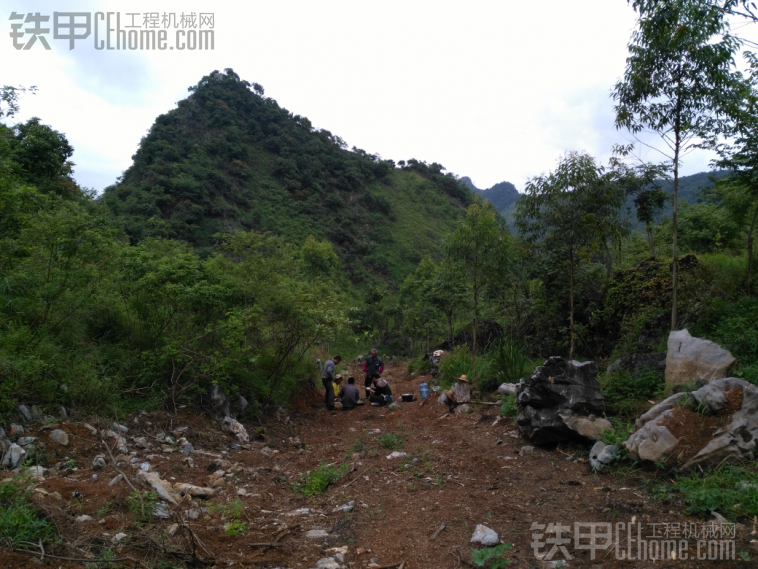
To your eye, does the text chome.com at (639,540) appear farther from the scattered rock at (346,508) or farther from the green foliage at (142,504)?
the green foliage at (142,504)

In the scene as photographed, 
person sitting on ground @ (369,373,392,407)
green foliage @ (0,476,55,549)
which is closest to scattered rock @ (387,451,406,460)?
green foliage @ (0,476,55,549)

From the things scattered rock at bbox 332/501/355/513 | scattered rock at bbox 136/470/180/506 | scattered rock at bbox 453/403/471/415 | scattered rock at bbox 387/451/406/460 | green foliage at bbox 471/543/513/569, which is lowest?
scattered rock at bbox 453/403/471/415

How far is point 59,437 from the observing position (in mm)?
4789

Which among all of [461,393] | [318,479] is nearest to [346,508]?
[318,479]

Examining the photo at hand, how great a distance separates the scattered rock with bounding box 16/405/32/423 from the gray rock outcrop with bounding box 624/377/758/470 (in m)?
6.50

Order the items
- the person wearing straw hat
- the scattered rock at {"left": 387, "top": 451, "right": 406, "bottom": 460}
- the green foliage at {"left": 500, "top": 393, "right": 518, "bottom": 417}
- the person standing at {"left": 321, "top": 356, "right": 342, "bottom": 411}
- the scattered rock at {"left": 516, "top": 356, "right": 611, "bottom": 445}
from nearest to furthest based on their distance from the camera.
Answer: the scattered rock at {"left": 516, "top": 356, "right": 611, "bottom": 445}, the scattered rock at {"left": 387, "top": 451, "right": 406, "bottom": 460}, the green foliage at {"left": 500, "top": 393, "right": 518, "bottom": 417}, the person wearing straw hat, the person standing at {"left": 321, "top": 356, "right": 342, "bottom": 411}

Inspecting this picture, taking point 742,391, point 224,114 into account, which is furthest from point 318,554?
point 224,114

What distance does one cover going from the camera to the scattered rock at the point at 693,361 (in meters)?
5.70

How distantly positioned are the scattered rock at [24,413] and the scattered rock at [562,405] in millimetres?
6008

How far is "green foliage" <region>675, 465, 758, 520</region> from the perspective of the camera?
3645 mm

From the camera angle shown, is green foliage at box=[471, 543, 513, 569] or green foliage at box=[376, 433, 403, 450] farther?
green foliage at box=[376, 433, 403, 450]

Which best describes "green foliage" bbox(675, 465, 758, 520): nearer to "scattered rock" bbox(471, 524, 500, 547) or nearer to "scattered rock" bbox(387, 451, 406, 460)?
"scattered rock" bbox(471, 524, 500, 547)

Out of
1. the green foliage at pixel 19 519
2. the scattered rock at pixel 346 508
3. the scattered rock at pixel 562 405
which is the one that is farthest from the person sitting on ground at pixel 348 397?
the green foliage at pixel 19 519

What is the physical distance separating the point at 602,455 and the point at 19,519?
533 cm
